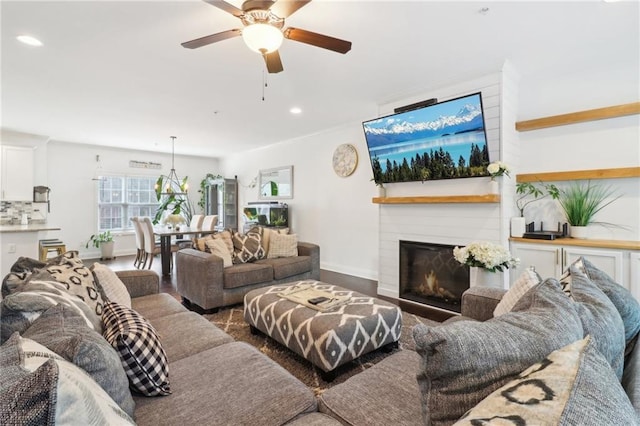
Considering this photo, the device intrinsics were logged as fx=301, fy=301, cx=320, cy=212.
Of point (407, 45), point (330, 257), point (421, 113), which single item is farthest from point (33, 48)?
point (330, 257)

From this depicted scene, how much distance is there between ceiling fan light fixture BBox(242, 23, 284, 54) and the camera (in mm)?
1836

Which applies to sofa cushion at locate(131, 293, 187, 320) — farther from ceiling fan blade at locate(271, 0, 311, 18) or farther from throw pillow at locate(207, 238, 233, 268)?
ceiling fan blade at locate(271, 0, 311, 18)

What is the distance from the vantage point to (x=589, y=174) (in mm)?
2986

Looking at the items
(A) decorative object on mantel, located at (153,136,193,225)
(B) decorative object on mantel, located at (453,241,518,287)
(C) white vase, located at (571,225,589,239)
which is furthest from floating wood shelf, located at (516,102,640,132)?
(A) decorative object on mantel, located at (153,136,193,225)

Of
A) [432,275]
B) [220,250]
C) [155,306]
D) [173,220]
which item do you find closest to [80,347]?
[155,306]

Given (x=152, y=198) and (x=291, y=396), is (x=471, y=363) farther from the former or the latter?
(x=152, y=198)

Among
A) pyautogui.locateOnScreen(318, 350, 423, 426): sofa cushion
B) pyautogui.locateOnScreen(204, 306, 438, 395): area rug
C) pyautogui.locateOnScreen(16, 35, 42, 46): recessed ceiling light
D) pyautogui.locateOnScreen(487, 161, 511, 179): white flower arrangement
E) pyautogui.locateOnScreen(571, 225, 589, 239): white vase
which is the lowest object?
pyautogui.locateOnScreen(204, 306, 438, 395): area rug

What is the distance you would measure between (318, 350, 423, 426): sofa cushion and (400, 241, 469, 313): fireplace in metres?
2.34

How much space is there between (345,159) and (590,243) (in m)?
3.46

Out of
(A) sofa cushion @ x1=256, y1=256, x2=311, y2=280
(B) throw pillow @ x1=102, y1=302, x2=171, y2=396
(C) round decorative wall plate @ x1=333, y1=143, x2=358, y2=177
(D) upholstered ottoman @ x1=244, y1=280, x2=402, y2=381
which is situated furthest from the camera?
(C) round decorative wall plate @ x1=333, y1=143, x2=358, y2=177

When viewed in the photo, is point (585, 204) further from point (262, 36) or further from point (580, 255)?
point (262, 36)

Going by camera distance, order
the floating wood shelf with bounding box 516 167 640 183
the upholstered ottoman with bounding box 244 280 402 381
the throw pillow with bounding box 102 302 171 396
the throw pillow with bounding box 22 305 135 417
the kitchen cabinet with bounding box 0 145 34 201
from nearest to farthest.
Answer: the throw pillow with bounding box 22 305 135 417
the throw pillow with bounding box 102 302 171 396
the upholstered ottoman with bounding box 244 280 402 381
the floating wood shelf with bounding box 516 167 640 183
the kitchen cabinet with bounding box 0 145 34 201

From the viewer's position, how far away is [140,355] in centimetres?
117

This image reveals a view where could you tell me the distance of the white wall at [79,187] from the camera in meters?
6.39
